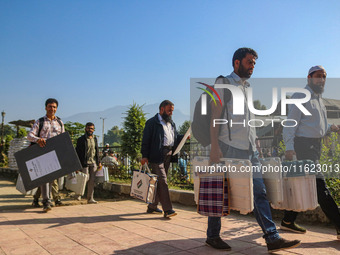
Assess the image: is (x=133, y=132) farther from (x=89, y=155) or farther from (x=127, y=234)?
(x=127, y=234)

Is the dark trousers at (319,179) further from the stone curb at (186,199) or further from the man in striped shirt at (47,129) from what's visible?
the man in striped shirt at (47,129)

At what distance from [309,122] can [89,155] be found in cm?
526

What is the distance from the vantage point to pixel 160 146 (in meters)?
5.47

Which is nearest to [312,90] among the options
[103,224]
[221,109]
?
[221,109]

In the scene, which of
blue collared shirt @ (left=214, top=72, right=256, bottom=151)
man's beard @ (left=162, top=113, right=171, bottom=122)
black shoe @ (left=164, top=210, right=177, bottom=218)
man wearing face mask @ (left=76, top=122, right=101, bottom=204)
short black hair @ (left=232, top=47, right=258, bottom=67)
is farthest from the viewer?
man wearing face mask @ (left=76, top=122, right=101, bottom=204)

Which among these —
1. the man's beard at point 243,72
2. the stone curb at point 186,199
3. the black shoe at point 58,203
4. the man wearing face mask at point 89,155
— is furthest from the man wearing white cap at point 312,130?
the black shoe at point 58,203

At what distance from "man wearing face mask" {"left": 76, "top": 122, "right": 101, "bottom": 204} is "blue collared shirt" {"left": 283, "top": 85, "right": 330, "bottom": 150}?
498 cm

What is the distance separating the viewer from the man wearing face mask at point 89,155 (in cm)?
721

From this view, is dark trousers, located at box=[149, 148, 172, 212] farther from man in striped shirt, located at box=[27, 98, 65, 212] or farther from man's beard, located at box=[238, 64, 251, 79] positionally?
man's beard, located at box=[238, 64, 251, 79]

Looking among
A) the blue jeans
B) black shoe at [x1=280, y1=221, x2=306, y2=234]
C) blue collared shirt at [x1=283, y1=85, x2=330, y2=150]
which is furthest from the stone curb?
the blue jeans

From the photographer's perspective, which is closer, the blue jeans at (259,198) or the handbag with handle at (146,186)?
the blue jeans at (259,198)

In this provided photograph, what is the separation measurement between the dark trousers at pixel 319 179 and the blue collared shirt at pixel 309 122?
0.29 ft

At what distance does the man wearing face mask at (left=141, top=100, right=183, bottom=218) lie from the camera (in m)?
5.42

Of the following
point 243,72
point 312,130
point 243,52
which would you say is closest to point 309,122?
point 312,130
